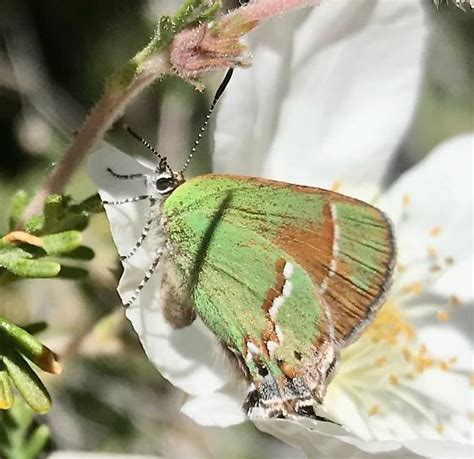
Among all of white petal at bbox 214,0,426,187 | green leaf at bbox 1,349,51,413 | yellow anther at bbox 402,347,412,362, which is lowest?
green leaf at bbox 1,349,51,413

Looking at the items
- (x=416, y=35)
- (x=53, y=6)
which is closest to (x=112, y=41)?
(x=53, y=6)

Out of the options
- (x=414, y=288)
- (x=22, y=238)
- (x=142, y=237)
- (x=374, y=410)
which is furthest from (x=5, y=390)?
(x=414, y=288)

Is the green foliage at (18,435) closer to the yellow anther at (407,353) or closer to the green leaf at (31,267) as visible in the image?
the green leaf at (31,267)

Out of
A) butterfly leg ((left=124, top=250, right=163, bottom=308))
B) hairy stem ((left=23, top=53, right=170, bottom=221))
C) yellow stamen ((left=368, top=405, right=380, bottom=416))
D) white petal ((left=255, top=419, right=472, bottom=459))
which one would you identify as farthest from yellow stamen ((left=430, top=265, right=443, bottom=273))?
hairy stem ((left=23, top=53, right=170, bottom=221))

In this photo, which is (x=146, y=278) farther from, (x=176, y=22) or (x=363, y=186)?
(x=363, y=186)

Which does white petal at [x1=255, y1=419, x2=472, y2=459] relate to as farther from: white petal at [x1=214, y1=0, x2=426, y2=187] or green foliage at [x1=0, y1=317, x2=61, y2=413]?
white petal at [x1=214, y1=0, x2=426, y2=187]
